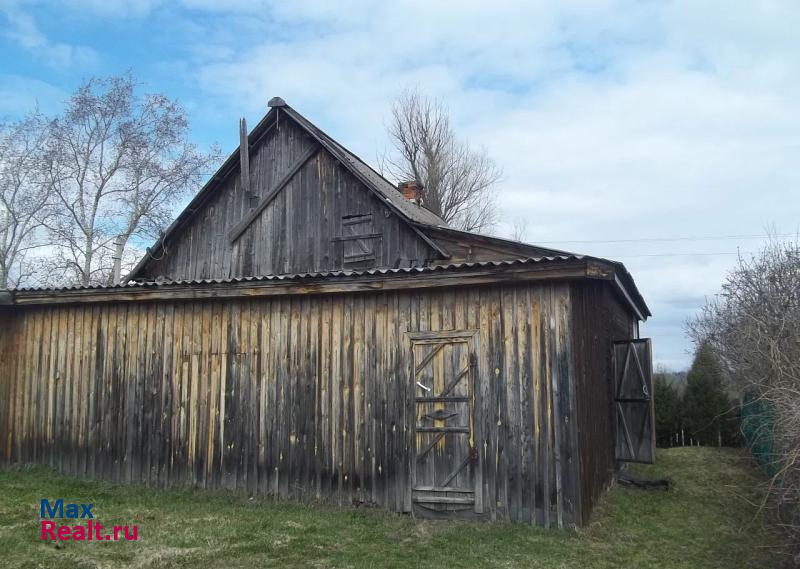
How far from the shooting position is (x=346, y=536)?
7.71 metres

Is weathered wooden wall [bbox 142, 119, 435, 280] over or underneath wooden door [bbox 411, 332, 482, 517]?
over

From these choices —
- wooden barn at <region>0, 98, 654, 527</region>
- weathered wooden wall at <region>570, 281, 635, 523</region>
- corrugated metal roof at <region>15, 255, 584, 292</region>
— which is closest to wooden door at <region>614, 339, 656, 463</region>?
wooden barn at <region>0, 98, 654, 527</region>

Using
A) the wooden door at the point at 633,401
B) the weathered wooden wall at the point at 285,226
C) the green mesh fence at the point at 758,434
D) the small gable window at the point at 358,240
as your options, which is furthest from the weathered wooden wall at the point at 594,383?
the small gable window at the point at 358,240

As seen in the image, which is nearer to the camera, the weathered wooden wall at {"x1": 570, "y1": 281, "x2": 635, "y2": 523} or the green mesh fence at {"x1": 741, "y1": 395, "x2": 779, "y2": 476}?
the weathered wooden wall at {"x1": 570, "y1": 281, "x2": 635, "y2": 523}

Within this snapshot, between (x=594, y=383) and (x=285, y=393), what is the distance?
4.52 m

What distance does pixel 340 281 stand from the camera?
922cm

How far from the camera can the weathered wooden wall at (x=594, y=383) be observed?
27.4 ft

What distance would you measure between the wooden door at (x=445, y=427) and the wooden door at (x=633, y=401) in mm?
4333

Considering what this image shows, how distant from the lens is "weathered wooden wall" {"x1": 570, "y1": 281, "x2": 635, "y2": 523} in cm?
836

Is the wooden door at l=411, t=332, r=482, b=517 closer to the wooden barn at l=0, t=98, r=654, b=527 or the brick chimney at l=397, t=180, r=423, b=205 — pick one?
the wooden barn at l=0, t=98, r=654, b=527

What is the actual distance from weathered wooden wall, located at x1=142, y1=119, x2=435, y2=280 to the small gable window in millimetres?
49

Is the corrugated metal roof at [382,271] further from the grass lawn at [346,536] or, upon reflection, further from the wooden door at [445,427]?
the grass lawn at [346,536]

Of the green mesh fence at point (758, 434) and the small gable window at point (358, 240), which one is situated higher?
the small gable window at point (358, 240)

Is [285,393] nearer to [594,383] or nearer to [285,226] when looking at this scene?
[594,383]
